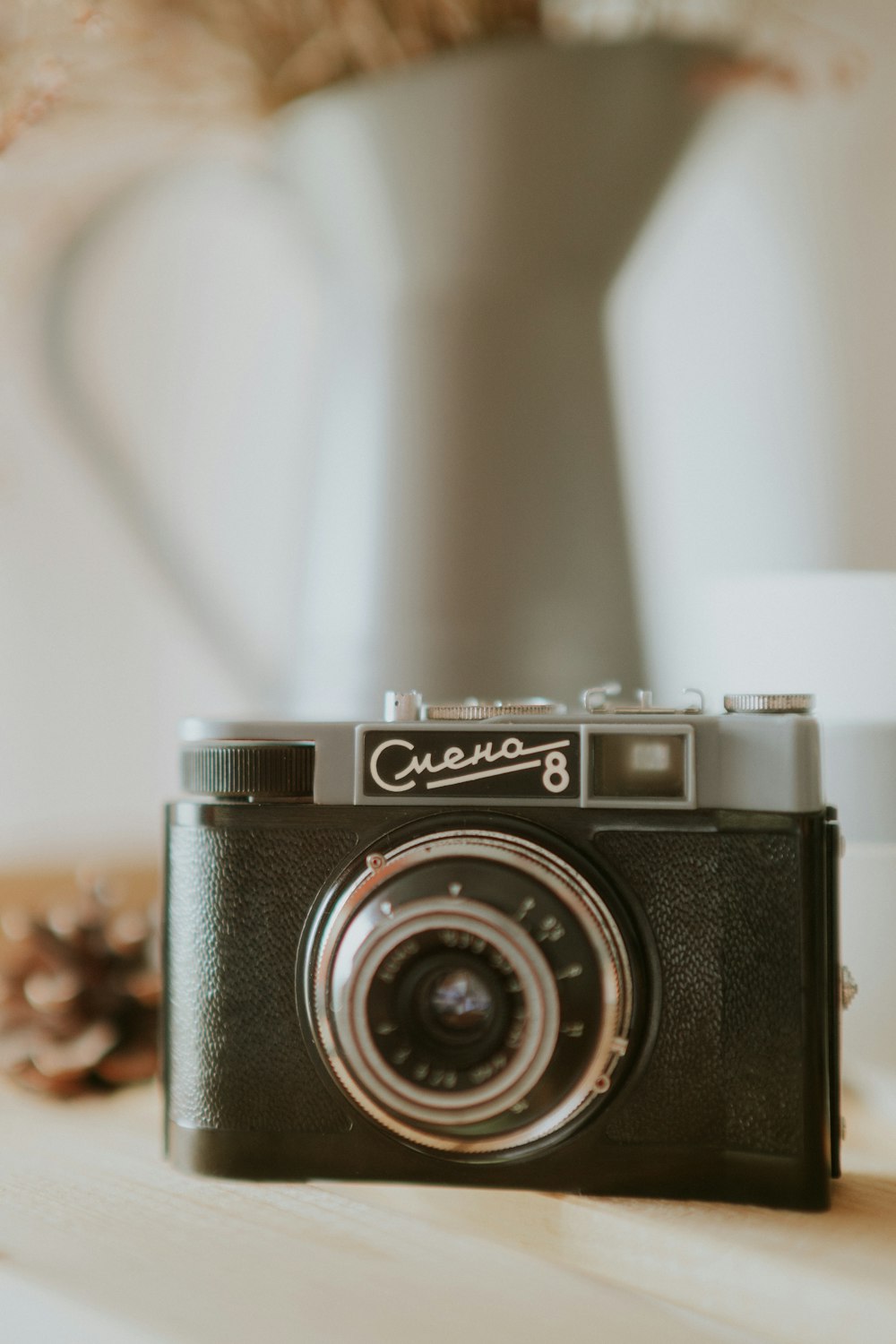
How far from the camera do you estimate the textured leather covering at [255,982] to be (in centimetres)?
45

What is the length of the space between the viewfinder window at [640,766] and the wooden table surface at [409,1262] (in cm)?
16

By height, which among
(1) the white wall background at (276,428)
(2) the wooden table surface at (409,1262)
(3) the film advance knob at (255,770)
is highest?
(1) the white wall background at (276,428)

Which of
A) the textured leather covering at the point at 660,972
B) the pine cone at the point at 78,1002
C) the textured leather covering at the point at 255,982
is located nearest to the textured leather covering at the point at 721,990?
the textured leather covering at the point at 660,972

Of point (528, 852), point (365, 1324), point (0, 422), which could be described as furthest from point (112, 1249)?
point (0, 422)

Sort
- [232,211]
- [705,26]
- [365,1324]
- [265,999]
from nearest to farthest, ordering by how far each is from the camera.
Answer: [365,1324] → [265,999] → [705,26] → [232,211]

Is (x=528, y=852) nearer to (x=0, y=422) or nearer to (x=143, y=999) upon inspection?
(x=143, y=999)

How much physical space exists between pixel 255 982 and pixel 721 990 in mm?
184

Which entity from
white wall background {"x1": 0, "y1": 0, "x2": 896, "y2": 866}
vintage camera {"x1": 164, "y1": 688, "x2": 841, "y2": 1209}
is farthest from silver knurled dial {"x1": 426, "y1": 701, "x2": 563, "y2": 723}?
white wall background {"x1": 0, "y1": 0, "x2": 896, "y2": 866}

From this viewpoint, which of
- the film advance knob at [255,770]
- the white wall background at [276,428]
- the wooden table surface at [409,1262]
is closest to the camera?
the wooden table surface at [409,1262]

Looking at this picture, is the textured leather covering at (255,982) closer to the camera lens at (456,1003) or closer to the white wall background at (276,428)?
the camera lens at (456,1003)

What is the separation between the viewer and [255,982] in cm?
45

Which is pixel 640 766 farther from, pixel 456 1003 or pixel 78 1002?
pixel 78 1002

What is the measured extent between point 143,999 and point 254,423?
0.48 m

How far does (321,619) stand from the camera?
26.0 inches
